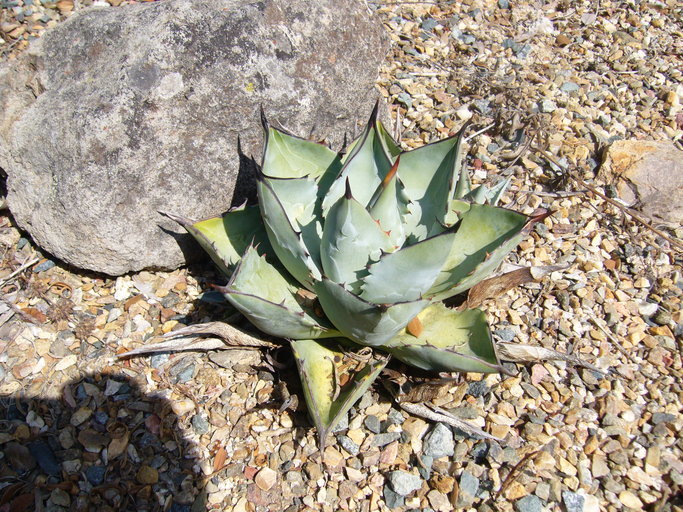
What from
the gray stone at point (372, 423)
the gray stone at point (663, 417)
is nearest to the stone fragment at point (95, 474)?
the gray stone at point (372, 423)

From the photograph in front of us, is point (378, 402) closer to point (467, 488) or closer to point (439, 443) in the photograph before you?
point (439, 443)

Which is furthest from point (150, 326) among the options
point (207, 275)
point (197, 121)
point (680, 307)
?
point (680, 307)

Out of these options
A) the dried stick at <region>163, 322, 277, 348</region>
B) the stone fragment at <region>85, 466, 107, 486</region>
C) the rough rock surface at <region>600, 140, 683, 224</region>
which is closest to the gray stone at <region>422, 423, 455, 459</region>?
the dried stick at <region>163, 322, 277, 348</region>

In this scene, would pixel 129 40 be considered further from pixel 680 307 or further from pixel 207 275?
pixel 680 307

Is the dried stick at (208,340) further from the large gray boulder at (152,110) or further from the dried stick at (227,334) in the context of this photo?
the large gray boulder at (152,110)

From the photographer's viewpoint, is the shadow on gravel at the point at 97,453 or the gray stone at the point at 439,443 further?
A: the gray stone at the point at 439,443

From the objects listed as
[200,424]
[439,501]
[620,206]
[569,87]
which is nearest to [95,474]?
[200,424]
